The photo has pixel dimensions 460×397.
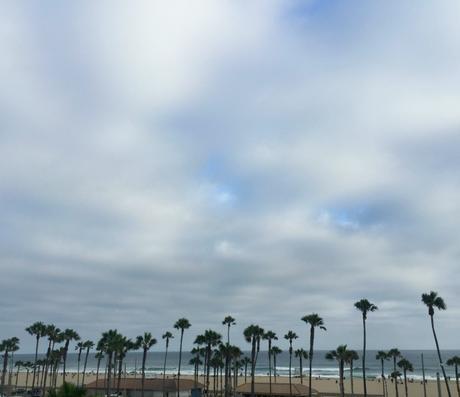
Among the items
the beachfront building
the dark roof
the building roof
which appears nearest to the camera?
the building roof

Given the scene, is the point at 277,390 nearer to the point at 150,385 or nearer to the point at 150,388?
the point at 150,388

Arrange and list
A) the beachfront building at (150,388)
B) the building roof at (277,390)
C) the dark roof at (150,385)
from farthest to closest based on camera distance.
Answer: the dark roof at (150,385)
the beachfront building at (150,388)
the building roof at (277,390)

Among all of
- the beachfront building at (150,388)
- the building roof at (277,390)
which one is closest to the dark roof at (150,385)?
the beachfront building at (150,388)

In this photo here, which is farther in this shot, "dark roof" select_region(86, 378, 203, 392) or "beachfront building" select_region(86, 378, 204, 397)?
"dark roof" select_region(86, 378, 203, 392)

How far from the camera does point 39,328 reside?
4149 inches

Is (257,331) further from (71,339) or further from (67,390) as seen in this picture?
(67,390)

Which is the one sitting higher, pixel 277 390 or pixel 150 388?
pixel 277 390

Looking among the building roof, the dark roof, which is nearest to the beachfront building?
the dark roof

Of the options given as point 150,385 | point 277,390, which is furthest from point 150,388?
point 277,390

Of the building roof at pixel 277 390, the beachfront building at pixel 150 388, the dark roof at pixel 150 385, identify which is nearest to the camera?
the building roof at pixel 277 390

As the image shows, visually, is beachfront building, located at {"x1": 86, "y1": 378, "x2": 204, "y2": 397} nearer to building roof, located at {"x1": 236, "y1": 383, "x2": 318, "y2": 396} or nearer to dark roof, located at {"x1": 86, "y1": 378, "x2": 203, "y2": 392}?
dark roof, located at {"x1": 86, "y1": 378, "x2": 203, "y2": 392}

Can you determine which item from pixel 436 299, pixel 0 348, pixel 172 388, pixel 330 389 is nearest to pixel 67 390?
pixel 436 299

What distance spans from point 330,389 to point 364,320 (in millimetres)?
61732

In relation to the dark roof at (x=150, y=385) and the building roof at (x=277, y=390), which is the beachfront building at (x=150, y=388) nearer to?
the dark roof at (x=150, y=385)
